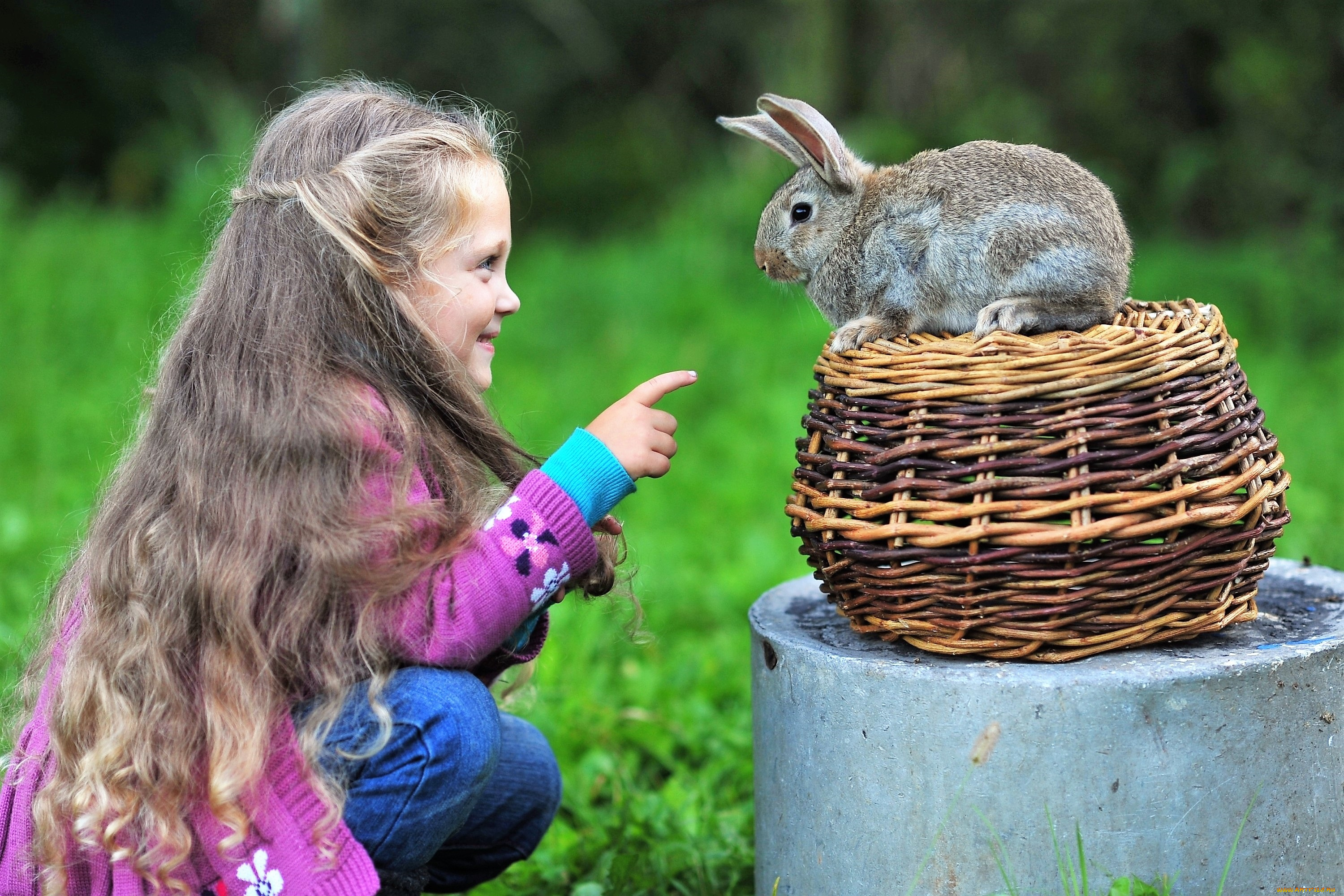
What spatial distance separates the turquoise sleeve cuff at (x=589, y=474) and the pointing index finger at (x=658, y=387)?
11cm

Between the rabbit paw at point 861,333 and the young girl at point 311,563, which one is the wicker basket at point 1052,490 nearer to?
the rabbit paw at point 861,333

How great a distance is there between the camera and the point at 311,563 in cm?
176

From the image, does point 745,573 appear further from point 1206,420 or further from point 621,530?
point 1206,420

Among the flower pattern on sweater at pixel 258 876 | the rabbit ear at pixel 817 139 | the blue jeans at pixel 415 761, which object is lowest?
the flower pattern on sweater at pixel 258 876

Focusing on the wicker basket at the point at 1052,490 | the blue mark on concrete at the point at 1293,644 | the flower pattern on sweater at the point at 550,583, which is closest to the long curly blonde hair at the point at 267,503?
the flower pattern on sweater at the point at 550,583

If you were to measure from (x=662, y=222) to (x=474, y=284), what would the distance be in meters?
5.89

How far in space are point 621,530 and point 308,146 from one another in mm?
812

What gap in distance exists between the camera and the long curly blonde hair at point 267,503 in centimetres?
177

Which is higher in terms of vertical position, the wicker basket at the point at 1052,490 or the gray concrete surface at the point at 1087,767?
the wicker basket at the point at 1052,490

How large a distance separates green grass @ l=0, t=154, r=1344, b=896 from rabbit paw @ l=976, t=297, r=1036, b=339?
59 cm

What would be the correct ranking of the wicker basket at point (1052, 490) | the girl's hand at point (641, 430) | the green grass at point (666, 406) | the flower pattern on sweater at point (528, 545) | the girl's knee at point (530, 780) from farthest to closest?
the green grass at point (666, 406), the girl's knee at point (530, 780), the girl's hand at point (641, 430), the flower pattern on sweater at point (528, 545), the wicker basket at point (1052, 490)

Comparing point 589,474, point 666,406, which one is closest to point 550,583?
point 589,474

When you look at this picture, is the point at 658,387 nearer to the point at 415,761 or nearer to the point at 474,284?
the point at 474,284

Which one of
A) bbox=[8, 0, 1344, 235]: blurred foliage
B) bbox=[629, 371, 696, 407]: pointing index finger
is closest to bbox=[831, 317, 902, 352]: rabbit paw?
bbox=[629, 371, 696, 407]: pointing index finger
